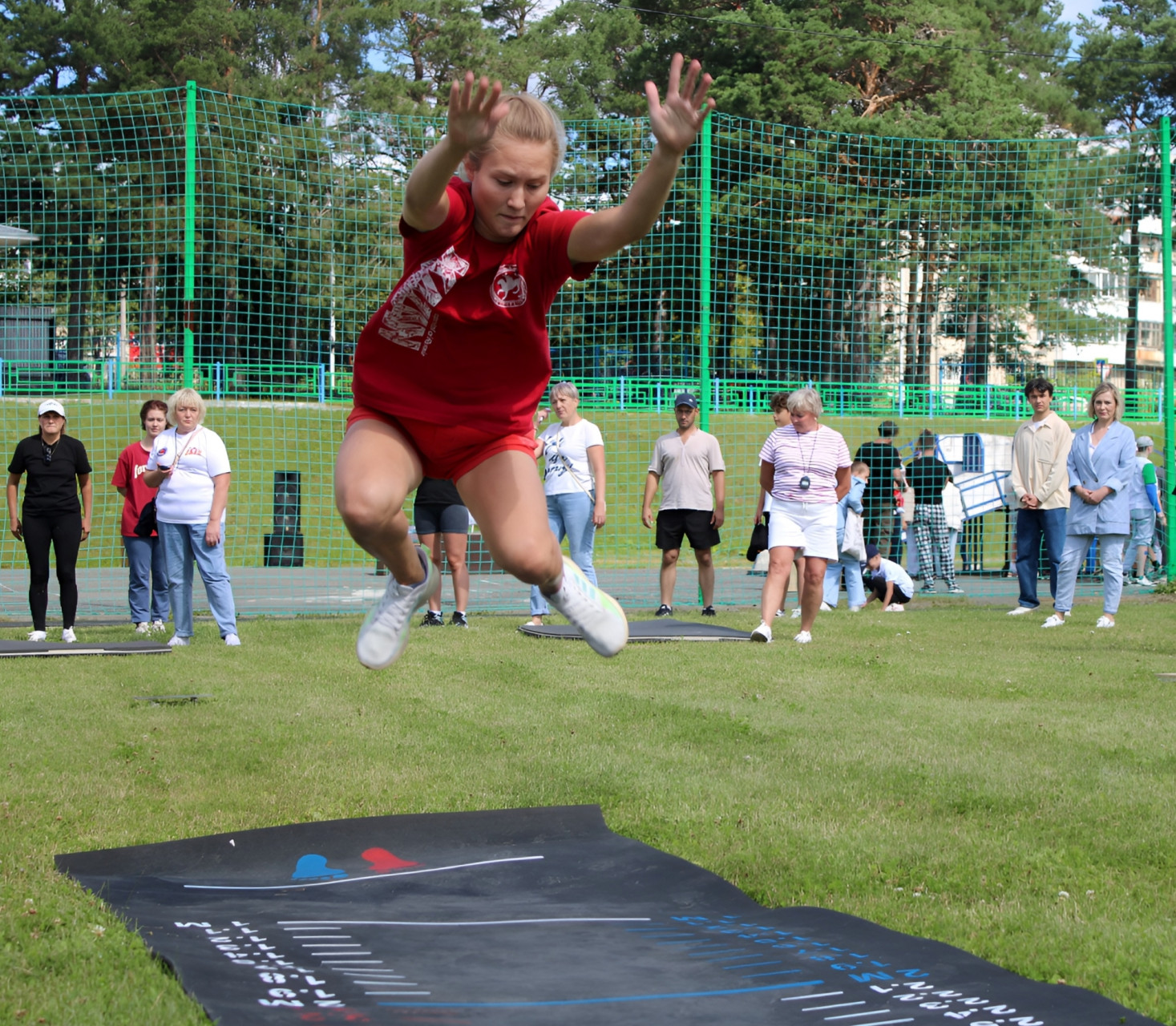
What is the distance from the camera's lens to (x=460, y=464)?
3.82 m

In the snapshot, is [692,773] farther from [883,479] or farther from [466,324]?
[883,479]

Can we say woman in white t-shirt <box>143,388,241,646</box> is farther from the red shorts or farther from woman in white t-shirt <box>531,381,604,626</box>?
the red shorts

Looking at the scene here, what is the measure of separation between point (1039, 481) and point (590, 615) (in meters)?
7.46

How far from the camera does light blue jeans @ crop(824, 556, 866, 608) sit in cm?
1085

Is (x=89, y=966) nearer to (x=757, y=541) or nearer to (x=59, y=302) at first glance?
(x=757, y=541)

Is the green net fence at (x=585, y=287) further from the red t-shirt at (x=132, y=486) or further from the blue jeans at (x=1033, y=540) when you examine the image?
the blue jeans at (x=1033, y=540)

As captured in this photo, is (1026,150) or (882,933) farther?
(1026,150)

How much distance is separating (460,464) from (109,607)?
26.8 ft

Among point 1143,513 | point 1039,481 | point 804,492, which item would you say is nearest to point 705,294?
point 1039,481

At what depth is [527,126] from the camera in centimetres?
324

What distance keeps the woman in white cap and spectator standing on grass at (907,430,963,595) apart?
26.4ft

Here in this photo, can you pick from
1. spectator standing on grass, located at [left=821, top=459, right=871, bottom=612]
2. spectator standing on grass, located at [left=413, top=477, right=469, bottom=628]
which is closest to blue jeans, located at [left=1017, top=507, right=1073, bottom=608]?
spectator standing on grass, located at [left=821, top=459, right=871, bottom=612]

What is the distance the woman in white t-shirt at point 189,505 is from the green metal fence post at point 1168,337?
30.8ft

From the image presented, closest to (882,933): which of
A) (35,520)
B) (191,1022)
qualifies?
(191,1022)
